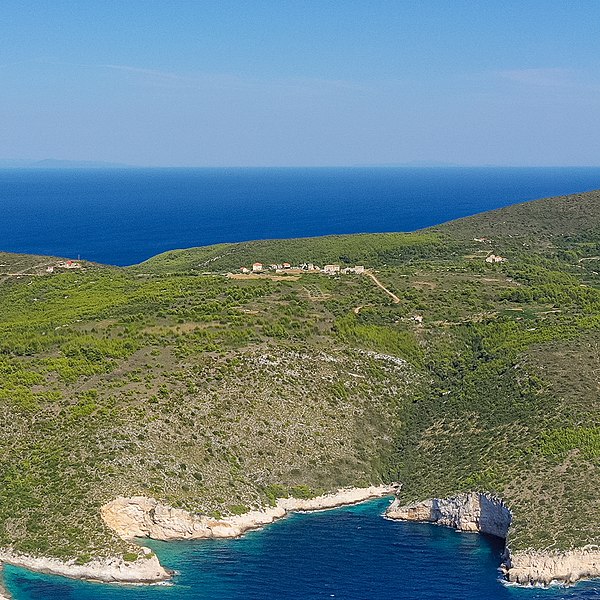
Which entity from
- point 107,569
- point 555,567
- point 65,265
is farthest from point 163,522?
point 65,265

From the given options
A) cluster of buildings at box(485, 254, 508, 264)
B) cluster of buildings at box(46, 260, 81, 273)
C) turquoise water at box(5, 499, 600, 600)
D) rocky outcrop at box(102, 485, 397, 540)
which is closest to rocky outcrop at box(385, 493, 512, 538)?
turquoise water at box(5, 499, 600, 600)

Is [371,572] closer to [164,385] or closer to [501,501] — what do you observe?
[501,501]

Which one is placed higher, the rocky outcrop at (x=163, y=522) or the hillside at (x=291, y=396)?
the hillside at (x=291, y=396)

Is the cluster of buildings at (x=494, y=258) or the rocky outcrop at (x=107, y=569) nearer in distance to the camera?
the rocky outcrop at (x=107, y=569)

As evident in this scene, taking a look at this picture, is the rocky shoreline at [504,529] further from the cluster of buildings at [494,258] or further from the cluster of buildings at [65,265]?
the cluster of buildings at [65,265]

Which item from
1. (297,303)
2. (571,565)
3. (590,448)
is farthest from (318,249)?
(571,565)

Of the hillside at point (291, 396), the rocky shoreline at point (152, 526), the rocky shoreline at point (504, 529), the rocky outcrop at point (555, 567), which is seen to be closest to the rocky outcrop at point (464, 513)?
the rocky shoreline at point (504, 529)
